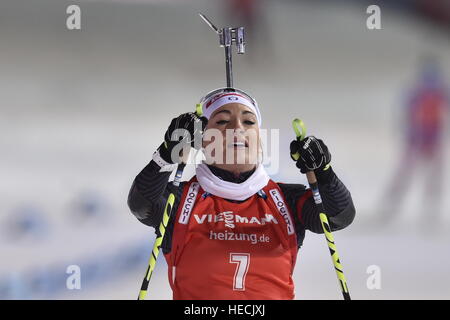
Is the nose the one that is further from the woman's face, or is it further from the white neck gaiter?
the white neck gaiter

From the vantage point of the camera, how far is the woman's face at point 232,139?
2.99 m

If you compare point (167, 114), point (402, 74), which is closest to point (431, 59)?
point (402, 74)

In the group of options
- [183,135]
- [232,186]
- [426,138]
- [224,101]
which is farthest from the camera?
[426,138]

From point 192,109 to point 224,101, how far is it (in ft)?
4.09

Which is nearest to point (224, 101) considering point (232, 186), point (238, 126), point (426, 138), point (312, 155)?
point (238, 126)

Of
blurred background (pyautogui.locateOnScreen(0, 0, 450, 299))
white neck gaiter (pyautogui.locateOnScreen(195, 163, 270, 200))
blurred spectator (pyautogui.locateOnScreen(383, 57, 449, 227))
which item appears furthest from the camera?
blurred spectator (pyautogui.locateOnScreen(383, 57, 449, 227))

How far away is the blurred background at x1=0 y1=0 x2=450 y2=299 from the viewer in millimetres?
4066


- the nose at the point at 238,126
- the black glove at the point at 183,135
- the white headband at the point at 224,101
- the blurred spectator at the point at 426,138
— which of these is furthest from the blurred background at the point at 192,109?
the black glove at the point at 183,135

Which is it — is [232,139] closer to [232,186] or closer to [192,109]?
[232,186]

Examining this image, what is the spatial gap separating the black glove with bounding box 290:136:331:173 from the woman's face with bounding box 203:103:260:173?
9.5 inches

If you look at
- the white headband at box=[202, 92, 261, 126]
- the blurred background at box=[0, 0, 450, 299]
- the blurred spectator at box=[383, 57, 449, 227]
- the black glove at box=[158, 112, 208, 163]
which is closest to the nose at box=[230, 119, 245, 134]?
the white headband at box=[202, 92, 261, 126]

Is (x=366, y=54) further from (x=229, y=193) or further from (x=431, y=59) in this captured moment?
(x=229, y=193)

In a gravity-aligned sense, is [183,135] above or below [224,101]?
below

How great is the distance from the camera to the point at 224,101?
124 inches
